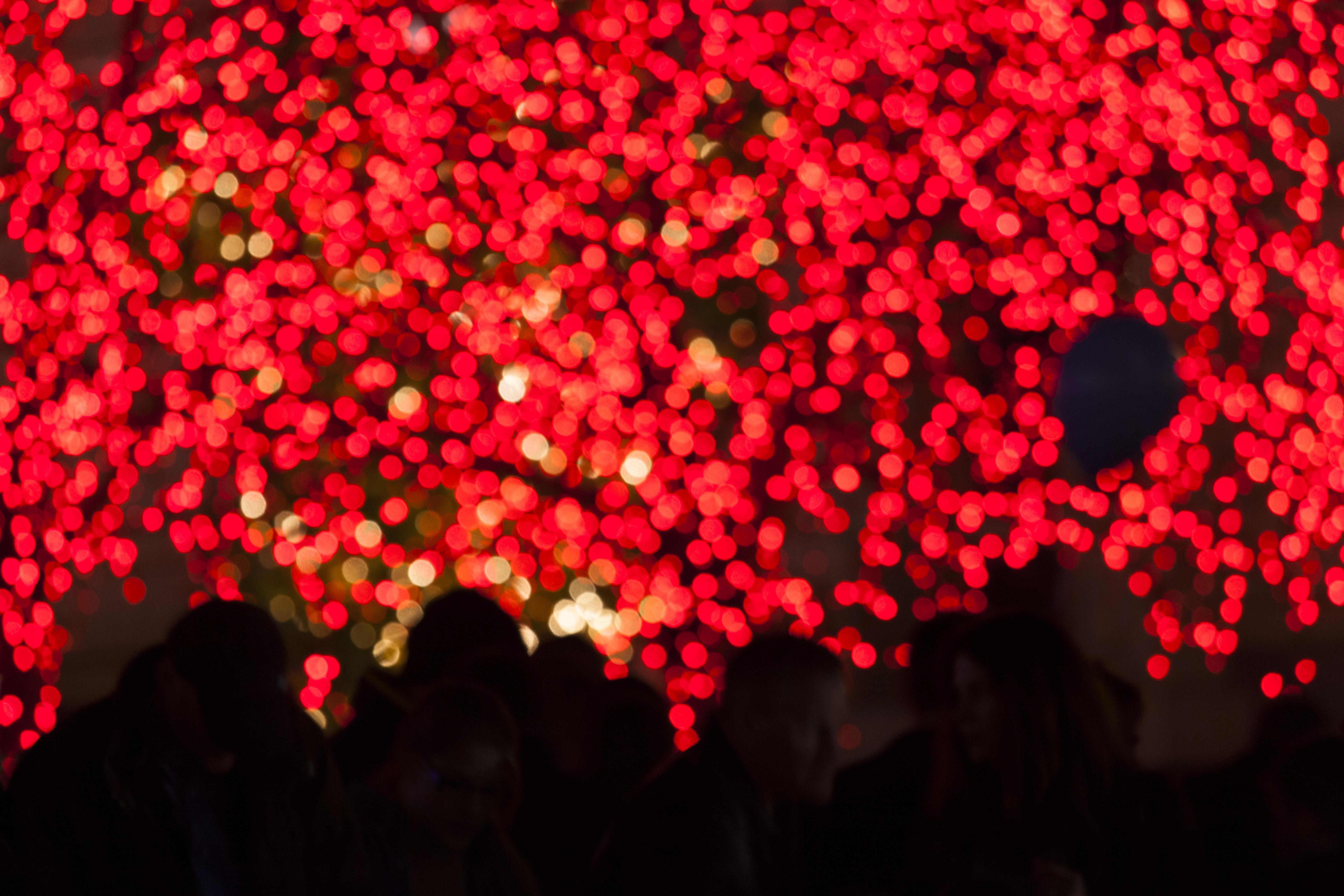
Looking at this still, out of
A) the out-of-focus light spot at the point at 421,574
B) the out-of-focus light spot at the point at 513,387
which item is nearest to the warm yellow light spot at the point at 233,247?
the out-of-focus light spot at the point at 513,387

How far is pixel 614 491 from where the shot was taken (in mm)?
5980

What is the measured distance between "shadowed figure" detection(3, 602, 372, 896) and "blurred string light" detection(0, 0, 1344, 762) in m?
3.12

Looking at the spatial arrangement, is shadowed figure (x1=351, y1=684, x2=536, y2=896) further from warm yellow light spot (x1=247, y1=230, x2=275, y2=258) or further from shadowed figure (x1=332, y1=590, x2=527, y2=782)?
warm yellow light spot (x1=247, y1=230, x2=275, y2=258)

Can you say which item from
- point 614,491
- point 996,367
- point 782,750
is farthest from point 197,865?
point 996,367

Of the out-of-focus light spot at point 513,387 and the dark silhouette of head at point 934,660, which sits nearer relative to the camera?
the dark silhouette of head at point 934,660

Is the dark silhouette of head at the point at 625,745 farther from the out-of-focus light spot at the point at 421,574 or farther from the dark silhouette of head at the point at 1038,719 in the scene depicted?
the out-of-focus light spot at the point at 421,574

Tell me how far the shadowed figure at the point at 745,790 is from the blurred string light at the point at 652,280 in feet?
10.1

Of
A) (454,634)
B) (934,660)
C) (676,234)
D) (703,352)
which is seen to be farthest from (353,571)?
(934,660)

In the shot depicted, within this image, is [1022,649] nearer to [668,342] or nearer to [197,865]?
[197,865]

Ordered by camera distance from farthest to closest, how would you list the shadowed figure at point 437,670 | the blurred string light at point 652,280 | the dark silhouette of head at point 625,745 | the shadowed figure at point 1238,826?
the blurred string light at point 652,280 < the dark silhouette of head at point 625,745 < the shadowed figure at point 437,670 < the shadowed figure at point 1238,826

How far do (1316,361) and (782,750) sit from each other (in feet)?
15.5

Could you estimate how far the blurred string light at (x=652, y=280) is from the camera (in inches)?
Answer: 237

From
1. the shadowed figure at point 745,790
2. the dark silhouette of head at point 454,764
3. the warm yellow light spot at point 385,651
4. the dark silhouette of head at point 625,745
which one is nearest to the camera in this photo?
the shadowed figure at point 745,790

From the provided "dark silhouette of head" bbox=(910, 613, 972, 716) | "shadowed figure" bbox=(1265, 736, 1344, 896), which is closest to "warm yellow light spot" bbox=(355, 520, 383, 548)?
"dark silhouette of head" bbox=(910, 613, 972, 716)
